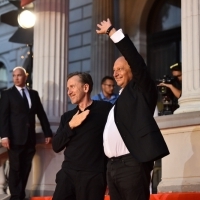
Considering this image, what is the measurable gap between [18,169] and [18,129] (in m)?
0.67

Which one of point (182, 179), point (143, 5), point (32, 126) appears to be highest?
point (143, 5)

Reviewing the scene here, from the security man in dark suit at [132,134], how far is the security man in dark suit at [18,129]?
5.19m

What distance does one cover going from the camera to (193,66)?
424 inches

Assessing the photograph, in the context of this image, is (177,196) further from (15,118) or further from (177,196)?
(15,118)

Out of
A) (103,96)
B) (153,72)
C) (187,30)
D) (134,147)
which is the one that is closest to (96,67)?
(153,72)

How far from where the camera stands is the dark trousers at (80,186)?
7.17 metres

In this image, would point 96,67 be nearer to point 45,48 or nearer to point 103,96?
point 45,48

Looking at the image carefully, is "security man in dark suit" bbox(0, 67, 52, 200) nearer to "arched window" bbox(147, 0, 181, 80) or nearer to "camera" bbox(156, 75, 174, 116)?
"camera" bbox(156, 75, 174, 116)

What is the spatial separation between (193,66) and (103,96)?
7.29 ft

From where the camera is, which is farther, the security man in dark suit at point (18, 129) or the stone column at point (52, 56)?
Answer: the stone column at point (52, 56)

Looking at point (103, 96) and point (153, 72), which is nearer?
point (103, 96)

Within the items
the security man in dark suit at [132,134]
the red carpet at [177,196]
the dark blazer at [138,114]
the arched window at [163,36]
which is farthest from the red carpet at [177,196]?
the arched window at [163,36]

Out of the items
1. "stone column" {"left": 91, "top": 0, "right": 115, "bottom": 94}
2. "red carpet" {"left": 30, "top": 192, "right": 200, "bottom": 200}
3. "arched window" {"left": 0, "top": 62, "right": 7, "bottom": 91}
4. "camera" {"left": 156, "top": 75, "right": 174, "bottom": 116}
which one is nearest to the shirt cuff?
"red carpet" {"left": 30, "top": 192, "right": 200, "bottom": 200}

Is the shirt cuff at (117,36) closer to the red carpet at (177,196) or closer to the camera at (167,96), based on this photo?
the red carpet at (177,196)
